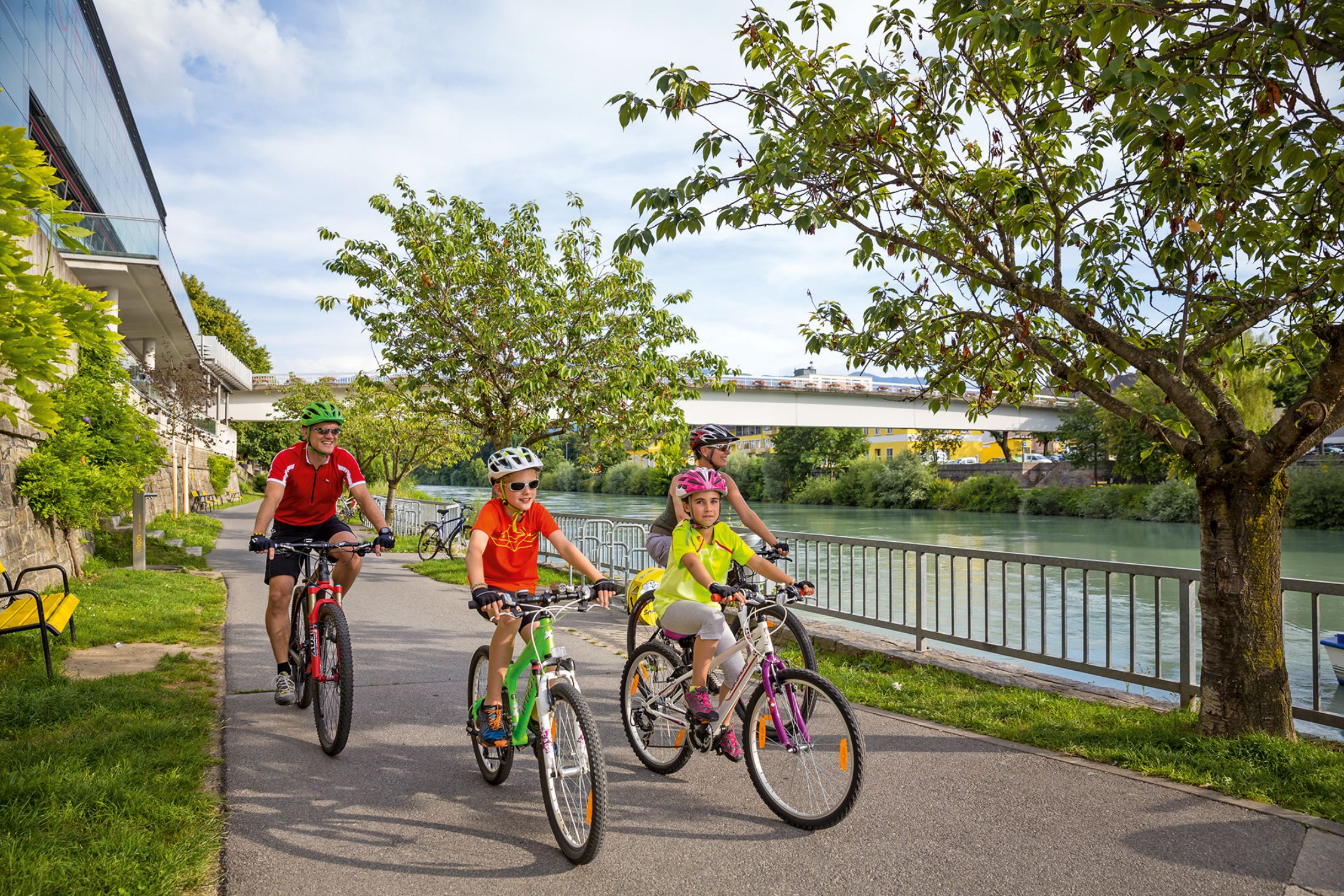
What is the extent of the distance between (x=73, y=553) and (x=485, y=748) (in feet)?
32.4

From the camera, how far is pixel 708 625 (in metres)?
4.22

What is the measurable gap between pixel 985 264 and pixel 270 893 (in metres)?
6.45

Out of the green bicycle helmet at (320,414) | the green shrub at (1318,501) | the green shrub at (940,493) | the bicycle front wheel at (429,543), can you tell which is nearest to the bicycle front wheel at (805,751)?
the green bicycle helmet at (320,414)

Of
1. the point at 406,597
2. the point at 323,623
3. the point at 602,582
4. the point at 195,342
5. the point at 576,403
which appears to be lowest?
the point at 406,597

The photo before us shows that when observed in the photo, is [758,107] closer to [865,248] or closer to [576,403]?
[865,248]

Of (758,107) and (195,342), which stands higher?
(195,342)

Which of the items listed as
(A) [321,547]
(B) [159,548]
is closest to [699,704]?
(A) [321,547]

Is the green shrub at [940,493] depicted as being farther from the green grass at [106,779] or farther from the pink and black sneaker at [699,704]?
the pink and black sneaker at [699,704]

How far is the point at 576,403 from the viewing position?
14.4m


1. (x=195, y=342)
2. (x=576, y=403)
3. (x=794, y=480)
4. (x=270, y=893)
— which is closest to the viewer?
(x=270, y=893)

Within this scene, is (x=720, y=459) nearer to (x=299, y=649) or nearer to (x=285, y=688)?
(x=299, y=649)

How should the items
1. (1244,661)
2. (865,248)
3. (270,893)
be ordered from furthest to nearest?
(865,248) → (1244,661) → (270,893)

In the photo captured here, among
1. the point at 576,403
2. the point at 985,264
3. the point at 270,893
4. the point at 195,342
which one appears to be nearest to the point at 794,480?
the point at 195,342

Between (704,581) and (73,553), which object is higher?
(704,581)
